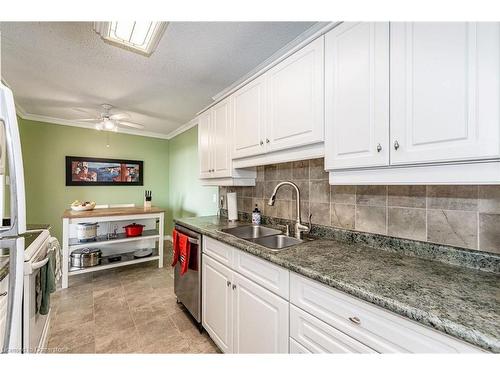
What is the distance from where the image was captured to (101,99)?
2.89 m

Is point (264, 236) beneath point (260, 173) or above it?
beneath

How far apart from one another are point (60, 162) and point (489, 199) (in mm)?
5215

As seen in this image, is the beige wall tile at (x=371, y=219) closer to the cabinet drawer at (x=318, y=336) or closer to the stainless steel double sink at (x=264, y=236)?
the stainless steel double sink at (x=264, y=236)

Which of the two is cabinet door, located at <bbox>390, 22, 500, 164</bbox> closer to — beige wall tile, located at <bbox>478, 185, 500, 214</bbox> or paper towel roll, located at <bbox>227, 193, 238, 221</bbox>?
beige wall tile, located at <bbox>478, 185, 500, 214</bbox>

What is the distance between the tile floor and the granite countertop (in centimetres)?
123

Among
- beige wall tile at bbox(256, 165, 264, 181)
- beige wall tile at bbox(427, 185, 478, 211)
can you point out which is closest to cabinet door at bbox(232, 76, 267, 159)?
beige wall tile at bbox(256, 165, 264, 181)

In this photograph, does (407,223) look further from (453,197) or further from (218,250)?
(218,250)

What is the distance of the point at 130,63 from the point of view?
80.0 inches

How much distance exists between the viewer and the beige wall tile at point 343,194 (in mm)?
1456

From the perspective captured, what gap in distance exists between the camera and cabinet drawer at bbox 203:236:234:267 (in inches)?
60.6

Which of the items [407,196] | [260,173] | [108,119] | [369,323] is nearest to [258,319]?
[369,323]

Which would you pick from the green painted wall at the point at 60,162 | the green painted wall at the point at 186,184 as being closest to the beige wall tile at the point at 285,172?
the green painted wall at the point at 186,184
